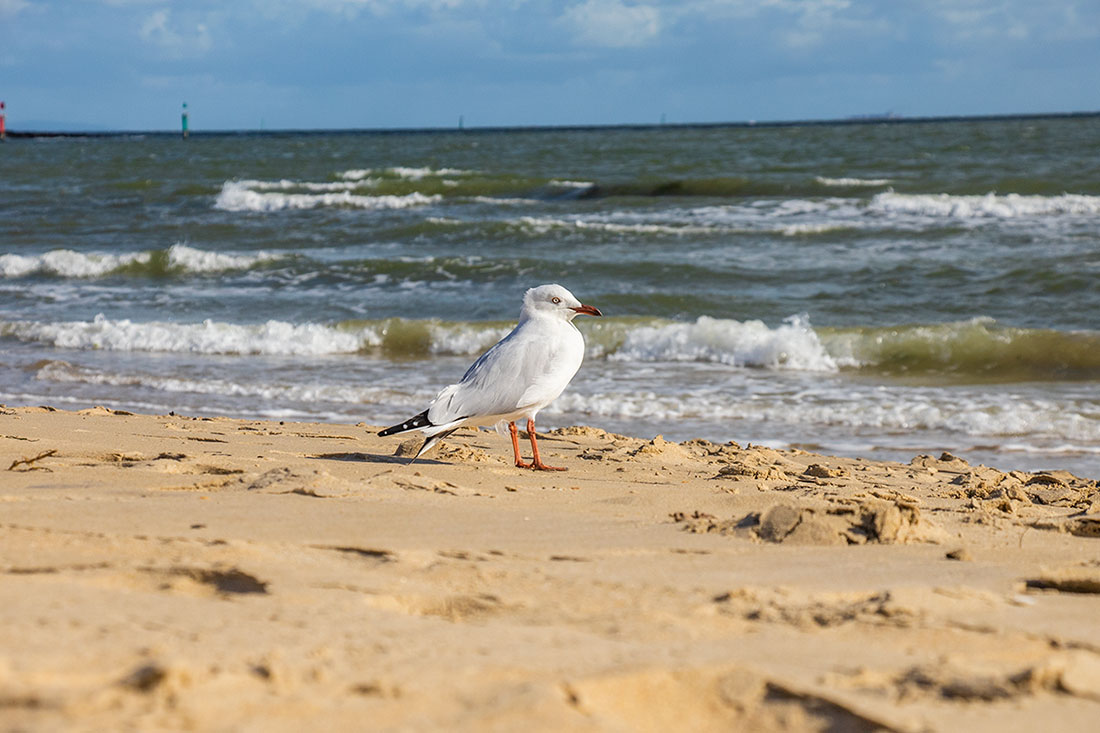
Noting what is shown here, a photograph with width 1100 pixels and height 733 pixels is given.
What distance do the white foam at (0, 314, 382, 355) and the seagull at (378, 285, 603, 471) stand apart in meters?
5.56

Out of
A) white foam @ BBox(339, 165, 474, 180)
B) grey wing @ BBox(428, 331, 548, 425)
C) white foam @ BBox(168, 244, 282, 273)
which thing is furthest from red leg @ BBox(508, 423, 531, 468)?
white foam @ BBox(339, 165, 474, 180)

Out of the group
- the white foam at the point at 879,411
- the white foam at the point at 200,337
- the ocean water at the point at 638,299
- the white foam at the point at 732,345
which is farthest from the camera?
the white foam at the point at 200,337

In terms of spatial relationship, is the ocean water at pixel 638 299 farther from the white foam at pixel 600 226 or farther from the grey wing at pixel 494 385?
the grey wing at pixel 494 385

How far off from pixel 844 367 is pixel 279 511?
6591mm

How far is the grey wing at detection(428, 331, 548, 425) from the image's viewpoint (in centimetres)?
420

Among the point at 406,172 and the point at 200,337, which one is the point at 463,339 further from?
the point at 406,172

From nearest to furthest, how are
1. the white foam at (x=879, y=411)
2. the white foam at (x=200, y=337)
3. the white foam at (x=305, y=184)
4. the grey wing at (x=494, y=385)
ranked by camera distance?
the grey wing at (x=494, y=385), the white foam at (x=879, y=411), the white foam at (x=200, y=337), the white foam at (x=305, y=184)

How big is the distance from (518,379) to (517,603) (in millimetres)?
2012

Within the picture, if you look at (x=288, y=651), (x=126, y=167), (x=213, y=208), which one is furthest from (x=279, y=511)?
(x=126, y=167)

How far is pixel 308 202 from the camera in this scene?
23.2 m

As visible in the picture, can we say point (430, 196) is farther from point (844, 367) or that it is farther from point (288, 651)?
point (288, 651)

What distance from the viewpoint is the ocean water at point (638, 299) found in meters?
7.20

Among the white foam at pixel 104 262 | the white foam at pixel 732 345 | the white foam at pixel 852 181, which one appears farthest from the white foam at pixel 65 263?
the white foam at pixel 852 181

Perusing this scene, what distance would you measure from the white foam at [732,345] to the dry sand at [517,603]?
15.5ft
